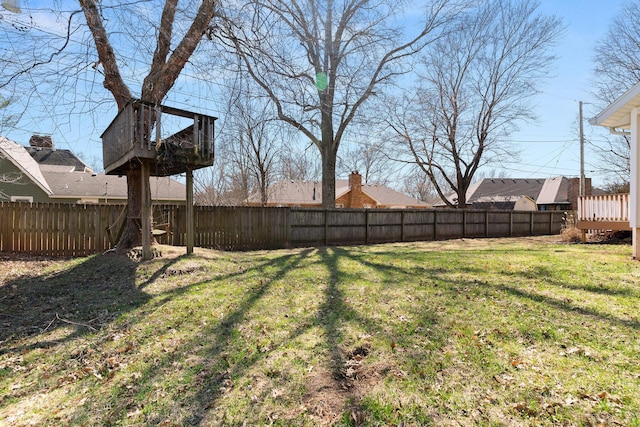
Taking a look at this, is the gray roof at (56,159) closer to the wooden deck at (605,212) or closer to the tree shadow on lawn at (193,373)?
the tree shadow on lawn at (193,373)

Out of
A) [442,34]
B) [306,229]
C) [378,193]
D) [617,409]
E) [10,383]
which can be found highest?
[442,34]

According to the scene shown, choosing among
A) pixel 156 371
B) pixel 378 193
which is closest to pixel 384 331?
pixel 156 371

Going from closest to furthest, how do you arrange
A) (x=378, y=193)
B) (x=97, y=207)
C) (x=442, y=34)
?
(x=97, y=207), (x=442, y=34), (x=378, y=193)

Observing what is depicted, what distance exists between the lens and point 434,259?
8.05 meters

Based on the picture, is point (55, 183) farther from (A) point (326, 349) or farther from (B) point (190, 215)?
(A) point (326, 349)

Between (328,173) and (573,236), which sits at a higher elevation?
(328,173)

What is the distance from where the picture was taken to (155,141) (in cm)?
695

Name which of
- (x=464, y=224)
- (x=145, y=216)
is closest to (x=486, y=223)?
(x=464, y=224)

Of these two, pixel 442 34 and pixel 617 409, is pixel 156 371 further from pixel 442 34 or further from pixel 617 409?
pixel 442 34

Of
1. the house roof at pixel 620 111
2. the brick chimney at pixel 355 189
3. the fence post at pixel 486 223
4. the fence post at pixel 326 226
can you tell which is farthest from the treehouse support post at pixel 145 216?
the brick chimney at pixel 355 189

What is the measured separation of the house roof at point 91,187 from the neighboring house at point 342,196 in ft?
19.7

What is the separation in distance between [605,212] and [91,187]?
24.1 m

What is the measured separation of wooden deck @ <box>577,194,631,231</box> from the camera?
1016 cm

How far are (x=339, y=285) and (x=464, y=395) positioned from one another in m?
3.28
